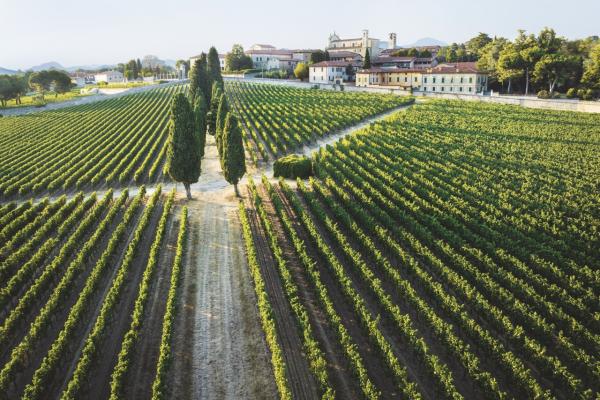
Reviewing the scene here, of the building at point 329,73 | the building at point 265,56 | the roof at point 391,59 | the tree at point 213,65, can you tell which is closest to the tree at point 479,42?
the roof at point 391,59

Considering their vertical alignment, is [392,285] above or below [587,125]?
below

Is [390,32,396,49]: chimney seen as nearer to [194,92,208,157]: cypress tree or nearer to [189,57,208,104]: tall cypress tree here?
[189,57,208,104]: tall cypress tree

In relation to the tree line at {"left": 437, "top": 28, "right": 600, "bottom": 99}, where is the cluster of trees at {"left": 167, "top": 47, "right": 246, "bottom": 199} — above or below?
below

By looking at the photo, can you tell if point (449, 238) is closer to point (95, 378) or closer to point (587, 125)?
point (95, 378)

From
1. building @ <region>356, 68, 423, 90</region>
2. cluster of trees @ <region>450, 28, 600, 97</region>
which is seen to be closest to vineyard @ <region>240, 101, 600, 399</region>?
cluster of trees @ <region>450, 28, 600, 97</region>

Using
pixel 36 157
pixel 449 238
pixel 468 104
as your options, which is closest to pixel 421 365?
pixel 449 238

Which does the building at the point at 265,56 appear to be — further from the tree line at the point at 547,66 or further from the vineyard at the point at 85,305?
Result: the vineyard at the point at 85,305
